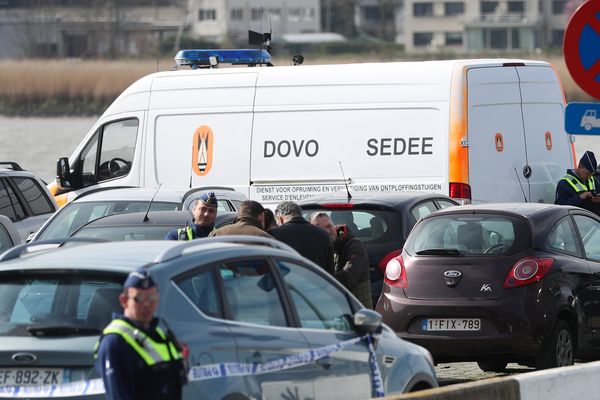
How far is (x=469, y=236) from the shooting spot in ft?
39.2

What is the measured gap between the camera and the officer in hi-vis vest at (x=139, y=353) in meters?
6.23

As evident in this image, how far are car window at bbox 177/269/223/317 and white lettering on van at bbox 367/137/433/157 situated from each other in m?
10.7

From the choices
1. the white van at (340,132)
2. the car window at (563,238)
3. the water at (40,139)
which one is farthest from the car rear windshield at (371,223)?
the water at (40,139)

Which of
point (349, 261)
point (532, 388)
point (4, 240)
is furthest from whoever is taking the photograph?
point (4, 240)

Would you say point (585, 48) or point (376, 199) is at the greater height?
point (585, 48)

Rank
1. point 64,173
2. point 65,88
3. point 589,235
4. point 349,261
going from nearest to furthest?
point 349,261, point 589,235, point 64,173, point 65,88

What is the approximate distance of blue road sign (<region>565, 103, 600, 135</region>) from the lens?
347 inches

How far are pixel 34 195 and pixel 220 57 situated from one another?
5.87 metres

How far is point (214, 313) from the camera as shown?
7.00 metres

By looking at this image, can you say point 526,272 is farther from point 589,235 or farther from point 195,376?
point 195,376

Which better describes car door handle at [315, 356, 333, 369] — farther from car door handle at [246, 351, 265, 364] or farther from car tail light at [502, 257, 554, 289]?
car tail light at [502, 257, 554, 289]

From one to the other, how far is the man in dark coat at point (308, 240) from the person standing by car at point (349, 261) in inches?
4.6

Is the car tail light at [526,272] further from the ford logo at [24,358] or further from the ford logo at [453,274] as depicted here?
the ford logo at [24,358]

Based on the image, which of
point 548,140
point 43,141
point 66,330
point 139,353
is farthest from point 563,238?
point 43,141
